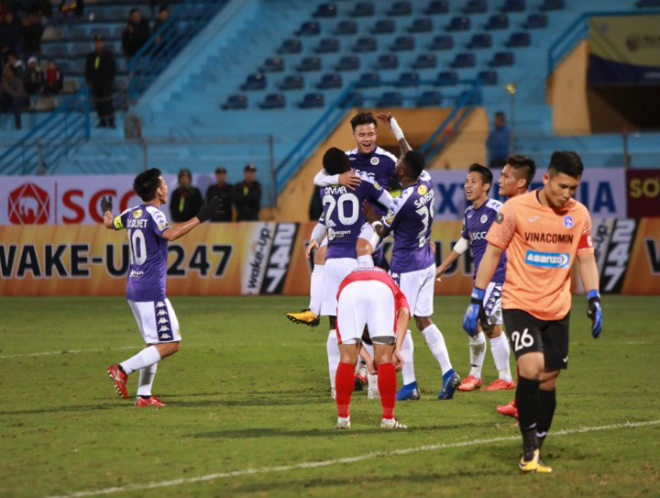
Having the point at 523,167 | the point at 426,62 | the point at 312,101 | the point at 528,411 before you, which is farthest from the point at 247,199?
the point at 528,411

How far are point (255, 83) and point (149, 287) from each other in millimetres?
22060

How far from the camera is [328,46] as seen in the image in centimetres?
3384

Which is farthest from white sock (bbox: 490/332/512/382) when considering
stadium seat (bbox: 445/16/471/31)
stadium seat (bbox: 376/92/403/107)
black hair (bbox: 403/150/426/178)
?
stadium seat (bbox: 445/16/471/31)

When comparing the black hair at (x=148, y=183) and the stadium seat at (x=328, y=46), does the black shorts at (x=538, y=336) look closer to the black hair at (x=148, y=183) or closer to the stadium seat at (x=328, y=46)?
the black hair at (x=148, y=183)

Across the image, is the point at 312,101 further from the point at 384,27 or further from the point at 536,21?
the point at 536,21

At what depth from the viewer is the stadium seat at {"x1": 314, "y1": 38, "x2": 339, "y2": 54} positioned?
3378cm

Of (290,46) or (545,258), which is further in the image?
(290,46)

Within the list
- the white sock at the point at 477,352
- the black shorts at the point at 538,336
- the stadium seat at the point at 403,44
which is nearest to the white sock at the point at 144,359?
the white sock at the point at 477,352

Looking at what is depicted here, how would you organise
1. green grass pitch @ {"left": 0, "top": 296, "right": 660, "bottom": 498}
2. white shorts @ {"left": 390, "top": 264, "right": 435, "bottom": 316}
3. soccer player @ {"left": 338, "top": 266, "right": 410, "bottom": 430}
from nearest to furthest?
green grass pitch @ {"left": 0, "top": 296, "right": 660, "bottom": 498} < soccer player @ {"left": 338, "top": 266, "right": 410, "bottom": 430} < white shorts @ {"left": 390, "top": 264, "right": 435, "bottom": 316}

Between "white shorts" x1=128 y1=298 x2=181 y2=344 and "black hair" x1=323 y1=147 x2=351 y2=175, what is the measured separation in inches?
76.8

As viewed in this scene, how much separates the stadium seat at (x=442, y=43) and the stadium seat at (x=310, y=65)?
9.49 feet

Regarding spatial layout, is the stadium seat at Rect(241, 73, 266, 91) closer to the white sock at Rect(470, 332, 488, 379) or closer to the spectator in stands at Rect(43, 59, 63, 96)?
the spectator in stands at Rect(43, 59, 63, 96)

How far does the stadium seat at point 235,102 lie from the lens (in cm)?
3316

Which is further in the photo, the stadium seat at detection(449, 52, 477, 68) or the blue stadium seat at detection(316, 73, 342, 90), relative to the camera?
the blue stadium seat at detection(316, 73, 342, 90)
